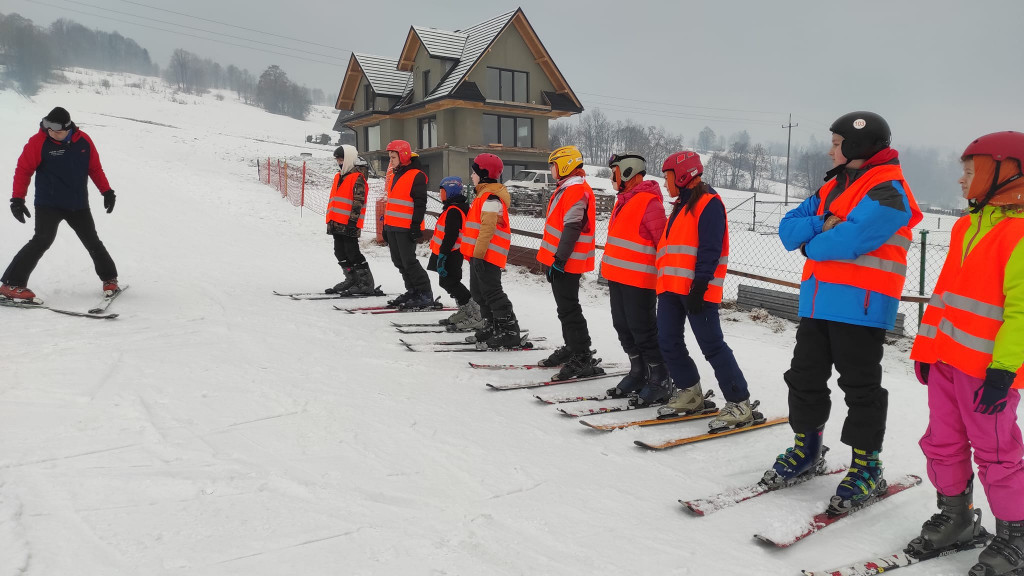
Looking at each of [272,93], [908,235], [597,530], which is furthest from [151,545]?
[272,93]

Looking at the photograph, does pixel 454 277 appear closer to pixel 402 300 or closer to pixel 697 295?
pixel 402 300

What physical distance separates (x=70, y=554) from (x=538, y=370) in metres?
3.70

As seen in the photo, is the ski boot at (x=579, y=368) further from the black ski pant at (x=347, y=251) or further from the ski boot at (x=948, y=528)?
the black ski pant at (x=347, y=251)

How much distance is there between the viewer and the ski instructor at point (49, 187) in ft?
20.9

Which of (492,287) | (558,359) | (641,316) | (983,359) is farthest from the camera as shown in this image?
(492,287)

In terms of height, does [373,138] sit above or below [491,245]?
above

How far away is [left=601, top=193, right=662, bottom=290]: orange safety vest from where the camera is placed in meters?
4.50

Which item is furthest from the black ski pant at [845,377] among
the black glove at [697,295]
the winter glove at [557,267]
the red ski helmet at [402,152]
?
the red ski helmet at [402,152]

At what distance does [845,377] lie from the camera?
305cm

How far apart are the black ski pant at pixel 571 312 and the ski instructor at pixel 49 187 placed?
524 cm

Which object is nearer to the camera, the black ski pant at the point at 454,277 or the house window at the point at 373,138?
the black ski pant at the point at 454,277

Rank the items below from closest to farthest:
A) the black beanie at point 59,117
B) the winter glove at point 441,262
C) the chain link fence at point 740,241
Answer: the black beanie at point 59,117 < the winter glove at point 441,262 < the chain link fence at point 740,241

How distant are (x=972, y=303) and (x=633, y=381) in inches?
98.9

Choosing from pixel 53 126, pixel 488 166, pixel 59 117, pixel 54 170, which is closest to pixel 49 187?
pixel 54 170
